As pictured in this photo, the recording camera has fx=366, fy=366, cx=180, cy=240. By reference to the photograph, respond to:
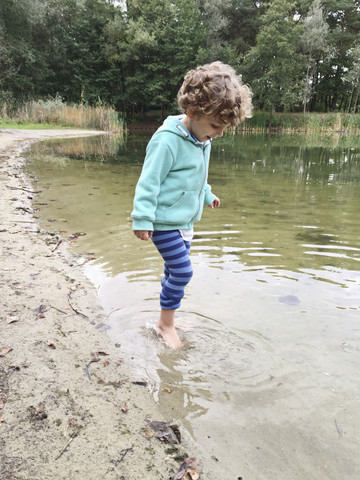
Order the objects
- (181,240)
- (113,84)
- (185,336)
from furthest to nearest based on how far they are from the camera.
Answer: (113,84), (185,336), (181,240)

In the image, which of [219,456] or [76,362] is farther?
[76,362]

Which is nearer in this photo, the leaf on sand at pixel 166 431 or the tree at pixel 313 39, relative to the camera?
the leaf on sand at pixel 166 431

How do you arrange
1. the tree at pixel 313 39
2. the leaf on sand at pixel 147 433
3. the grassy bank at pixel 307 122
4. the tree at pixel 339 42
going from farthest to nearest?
the tree at pixel 339 42, the tree at pixel 313 39, the grassy bank at pixel 307 122, the leaf on sand at pixel 147 433

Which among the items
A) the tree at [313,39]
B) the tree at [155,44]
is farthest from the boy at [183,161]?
the tree at [313,39]

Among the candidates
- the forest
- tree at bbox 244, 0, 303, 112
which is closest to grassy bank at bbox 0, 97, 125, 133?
the forest

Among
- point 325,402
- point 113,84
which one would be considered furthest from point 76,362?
point 113,84

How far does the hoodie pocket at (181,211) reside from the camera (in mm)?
1864

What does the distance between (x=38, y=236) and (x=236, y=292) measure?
2.01 meters

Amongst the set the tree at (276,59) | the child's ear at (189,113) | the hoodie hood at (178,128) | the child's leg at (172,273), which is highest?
the tree at (276,59)

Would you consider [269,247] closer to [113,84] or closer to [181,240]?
[181,240]

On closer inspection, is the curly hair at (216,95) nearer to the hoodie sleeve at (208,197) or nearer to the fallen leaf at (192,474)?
the hoodie sleeve at (208,197)

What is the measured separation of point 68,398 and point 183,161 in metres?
1.19

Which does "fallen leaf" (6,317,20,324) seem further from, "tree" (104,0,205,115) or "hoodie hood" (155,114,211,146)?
"tree" (104,0,205,115)

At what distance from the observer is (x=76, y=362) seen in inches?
67.3
